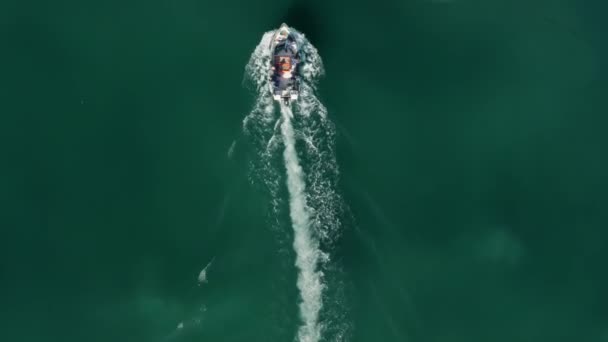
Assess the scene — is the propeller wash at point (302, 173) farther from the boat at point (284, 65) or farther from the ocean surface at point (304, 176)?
the ocean surface at point (304, 176)

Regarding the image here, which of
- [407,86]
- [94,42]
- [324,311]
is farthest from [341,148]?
[94,42]

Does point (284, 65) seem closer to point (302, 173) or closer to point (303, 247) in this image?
point (302, 173)

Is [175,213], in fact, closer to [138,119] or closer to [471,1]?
[138,119]

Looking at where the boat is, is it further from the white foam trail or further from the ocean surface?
the white foam trail

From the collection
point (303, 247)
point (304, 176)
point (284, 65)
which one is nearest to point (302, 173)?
point (304, 176)

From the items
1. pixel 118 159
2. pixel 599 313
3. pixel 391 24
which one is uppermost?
pixel 391 24

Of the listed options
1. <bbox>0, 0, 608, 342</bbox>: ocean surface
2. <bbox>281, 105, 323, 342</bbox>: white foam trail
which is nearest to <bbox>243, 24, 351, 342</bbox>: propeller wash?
<bbox>281, 105, 323, 342</bbox>: white foam trail
